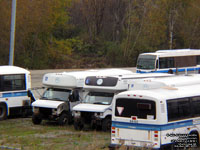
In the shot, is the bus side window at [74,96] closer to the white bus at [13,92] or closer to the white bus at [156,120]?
the white bus at [13,92]

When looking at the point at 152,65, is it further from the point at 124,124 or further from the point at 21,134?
the point at 124,124

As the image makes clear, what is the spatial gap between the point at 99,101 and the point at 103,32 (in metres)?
49.9

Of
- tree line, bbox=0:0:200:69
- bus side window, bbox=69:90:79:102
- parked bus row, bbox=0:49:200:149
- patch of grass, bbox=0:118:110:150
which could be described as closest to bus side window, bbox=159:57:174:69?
parked bus row, bbox=0:49:200:149

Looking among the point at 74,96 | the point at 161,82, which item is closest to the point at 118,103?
the point at 161,82

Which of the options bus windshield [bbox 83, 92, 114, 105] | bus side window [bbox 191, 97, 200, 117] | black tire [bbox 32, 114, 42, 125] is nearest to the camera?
bus side window [bbox 191, 97, 200, 117]

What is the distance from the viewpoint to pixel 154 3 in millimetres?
61562

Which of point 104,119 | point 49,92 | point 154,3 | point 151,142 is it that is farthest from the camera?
point 154,3

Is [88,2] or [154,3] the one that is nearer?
[154,3]

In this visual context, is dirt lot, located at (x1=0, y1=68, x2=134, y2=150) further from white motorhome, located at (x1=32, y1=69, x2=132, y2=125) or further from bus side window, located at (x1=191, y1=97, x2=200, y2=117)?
bus side window, located at (x1=191, y1=97, x2=200, y2=117)

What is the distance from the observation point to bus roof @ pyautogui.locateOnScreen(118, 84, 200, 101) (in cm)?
1257

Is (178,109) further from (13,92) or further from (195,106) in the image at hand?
(13,92)

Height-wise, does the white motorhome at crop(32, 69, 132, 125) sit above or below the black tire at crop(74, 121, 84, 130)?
above

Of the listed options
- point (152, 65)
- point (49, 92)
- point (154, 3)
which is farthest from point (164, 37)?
point (49, 92)

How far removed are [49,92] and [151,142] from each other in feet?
29.1
